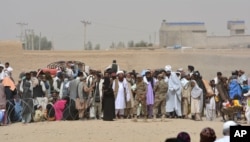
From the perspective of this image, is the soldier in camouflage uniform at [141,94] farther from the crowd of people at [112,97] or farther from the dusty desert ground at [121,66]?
the dusty desert ground at [121,66]

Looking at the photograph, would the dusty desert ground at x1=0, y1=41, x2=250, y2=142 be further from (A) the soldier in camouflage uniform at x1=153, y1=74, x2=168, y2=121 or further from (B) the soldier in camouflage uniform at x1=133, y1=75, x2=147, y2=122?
(B) the soldier in camouflage uniform at x1=133, y1=75, x2=147, y2=122

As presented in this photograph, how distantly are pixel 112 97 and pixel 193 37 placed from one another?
52.4 m

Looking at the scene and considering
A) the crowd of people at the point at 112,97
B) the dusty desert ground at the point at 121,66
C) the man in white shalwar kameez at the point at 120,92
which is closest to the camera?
the dusty desert ground at the point at 121,66

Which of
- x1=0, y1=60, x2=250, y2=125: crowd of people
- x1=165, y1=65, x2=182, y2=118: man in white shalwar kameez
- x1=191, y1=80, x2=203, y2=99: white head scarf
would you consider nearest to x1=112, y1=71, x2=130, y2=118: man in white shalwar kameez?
x1=0, y1=60, x2=250, y2=125: crowd of people

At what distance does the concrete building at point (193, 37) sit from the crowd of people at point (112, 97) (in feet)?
163

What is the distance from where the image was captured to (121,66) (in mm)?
41875

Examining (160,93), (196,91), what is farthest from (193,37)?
(160,93)

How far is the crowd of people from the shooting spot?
1531 centimetres

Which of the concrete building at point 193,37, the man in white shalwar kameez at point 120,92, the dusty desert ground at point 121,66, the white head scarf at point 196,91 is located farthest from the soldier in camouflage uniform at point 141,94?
the concrete building at point 193,37

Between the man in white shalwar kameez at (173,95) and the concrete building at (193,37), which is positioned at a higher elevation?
the concrete building at (193,37)

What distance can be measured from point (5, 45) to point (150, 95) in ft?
86.5

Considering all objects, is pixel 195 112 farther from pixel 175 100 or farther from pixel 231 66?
pixel 231 66

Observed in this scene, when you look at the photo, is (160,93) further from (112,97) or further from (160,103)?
(112,97)

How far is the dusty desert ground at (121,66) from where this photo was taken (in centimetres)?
1317
